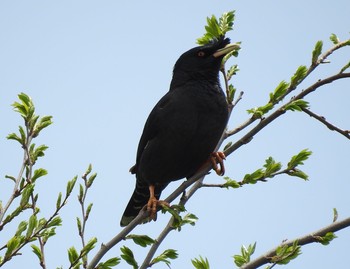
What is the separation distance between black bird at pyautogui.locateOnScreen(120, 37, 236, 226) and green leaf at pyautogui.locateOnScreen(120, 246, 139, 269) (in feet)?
2.89

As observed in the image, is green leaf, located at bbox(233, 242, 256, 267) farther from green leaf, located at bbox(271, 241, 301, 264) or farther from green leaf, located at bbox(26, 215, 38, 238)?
green leaf, located at bbox(26, 215, 38, 238)

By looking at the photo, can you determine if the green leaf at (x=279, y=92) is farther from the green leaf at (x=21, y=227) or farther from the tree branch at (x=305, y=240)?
the green leaf at (x=21, y=227)

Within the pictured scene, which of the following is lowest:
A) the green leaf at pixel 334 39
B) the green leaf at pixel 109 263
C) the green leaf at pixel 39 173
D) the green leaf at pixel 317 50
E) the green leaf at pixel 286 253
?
the green leaf at pixel 286 253

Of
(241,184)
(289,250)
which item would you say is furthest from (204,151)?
(289,250)

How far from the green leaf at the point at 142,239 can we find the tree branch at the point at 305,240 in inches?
32.7

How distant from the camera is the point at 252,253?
4.05 m

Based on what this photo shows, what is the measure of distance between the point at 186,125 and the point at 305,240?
6.70 ft

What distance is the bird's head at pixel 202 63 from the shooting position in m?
5.80

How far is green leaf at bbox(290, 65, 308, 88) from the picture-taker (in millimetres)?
4156

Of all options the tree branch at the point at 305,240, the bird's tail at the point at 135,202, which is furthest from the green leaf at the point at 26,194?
the bird's tail at the point at 135,202

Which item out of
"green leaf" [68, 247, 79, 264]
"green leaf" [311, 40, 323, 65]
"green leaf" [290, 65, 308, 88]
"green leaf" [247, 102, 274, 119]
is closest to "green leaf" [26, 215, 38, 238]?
"green leaf" [68, 247, 79, 264]

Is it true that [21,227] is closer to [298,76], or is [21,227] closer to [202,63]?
[298,76]

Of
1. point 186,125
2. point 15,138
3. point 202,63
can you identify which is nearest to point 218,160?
point 186,125

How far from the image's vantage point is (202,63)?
602 centimetres
